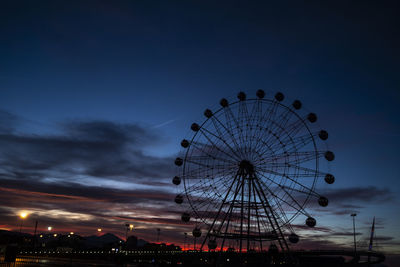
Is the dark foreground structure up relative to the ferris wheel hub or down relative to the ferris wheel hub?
down

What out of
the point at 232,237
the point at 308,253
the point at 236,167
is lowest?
the point at 308,253

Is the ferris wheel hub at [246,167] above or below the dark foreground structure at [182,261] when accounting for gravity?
above

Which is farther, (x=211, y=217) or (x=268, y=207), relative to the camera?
(x=211, y=217)

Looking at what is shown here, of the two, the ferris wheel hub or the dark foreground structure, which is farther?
the dark foreground structure

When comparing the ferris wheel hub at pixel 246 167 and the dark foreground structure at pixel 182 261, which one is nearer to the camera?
the ferris wheel hub at pixel 246 167

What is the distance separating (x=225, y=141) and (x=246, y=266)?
16.5 m

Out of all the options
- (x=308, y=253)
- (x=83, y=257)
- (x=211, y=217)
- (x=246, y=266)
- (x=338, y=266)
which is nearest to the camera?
(x=211, y=217)

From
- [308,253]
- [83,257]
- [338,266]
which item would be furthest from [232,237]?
[308,253]

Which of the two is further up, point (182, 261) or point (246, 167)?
point (246, 167)

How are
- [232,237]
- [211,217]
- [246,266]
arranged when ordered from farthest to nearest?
[246,266], [211,217], [232,237]

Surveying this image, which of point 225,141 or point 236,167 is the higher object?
point 225,141

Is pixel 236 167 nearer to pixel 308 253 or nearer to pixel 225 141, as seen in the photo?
pixel 225 141

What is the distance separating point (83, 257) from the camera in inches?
3179

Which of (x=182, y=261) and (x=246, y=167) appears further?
(x=182, y=261)
